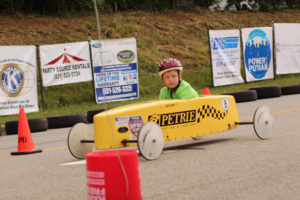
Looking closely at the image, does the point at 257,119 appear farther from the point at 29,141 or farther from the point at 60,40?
the point at 60,40

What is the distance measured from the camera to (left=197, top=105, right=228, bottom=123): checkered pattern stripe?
29.8ft

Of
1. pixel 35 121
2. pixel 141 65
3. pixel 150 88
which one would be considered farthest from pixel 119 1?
pixel 35 121

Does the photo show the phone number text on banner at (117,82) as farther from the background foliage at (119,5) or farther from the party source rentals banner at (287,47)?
the party source rentals banner at (287,47)

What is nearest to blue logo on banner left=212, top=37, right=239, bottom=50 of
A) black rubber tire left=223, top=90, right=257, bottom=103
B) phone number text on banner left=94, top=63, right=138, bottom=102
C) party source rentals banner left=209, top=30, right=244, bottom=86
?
party source rentals banner left=209, top=30, right=244, bottom=86

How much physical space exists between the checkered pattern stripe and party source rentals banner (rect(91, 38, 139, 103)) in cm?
1023

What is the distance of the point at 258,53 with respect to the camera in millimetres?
23531

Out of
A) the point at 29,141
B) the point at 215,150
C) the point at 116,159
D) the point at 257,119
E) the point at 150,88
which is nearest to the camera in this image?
the point at 116,159

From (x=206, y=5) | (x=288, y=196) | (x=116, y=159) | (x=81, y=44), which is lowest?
(x=288, y=196)

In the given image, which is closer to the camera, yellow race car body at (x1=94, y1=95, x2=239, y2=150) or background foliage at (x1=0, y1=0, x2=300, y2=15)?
yellow race car body at (x1=94, y1=95, x2=239, y2=150)

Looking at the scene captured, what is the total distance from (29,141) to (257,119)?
3.73 m

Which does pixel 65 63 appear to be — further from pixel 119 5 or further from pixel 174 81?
pixel 119 5

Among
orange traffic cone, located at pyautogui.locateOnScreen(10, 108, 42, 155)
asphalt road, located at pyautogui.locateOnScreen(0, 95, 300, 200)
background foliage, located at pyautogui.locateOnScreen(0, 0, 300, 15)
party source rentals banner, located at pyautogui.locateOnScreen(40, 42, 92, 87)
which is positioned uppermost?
background foliage, located at pyautogui.locateOnScreen(0, 0, 300, 15)

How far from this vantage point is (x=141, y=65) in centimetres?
2527

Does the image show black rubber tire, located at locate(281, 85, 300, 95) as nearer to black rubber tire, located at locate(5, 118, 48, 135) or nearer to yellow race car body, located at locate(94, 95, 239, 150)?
black rubber tire, located at locate(5, 118, 48, 135)
